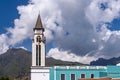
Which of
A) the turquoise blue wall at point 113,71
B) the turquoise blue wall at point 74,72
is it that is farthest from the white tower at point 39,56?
the turquoise blue wall at point 113,71

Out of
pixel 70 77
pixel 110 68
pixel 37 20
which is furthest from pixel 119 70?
pixel 37 20

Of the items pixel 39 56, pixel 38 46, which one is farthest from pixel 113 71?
pixel 38 46

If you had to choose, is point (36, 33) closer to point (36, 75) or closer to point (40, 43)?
point (40, 43)

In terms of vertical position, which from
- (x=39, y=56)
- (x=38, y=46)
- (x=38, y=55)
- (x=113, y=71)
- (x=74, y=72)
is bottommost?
(x=113, y=71)

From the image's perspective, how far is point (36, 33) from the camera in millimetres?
102562

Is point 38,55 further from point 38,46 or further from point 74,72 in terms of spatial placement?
point 74,72

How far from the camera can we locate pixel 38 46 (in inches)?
3957

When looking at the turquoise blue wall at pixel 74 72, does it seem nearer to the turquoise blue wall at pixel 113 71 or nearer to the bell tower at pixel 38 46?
the turquoise blue wall at pixel 113 71

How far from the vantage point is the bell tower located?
98.4 meters

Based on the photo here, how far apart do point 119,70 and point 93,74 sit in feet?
22.8

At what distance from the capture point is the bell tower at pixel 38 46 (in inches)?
3875

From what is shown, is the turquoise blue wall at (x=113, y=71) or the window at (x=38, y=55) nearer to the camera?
the turquoise blue wall at (x=113, y=71)

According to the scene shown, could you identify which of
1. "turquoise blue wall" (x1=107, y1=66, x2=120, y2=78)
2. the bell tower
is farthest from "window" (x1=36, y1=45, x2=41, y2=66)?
"turquoise blue wall" (x1=107, y1=66, x2=120, y2=78)

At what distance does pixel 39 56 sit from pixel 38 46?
112 inches
